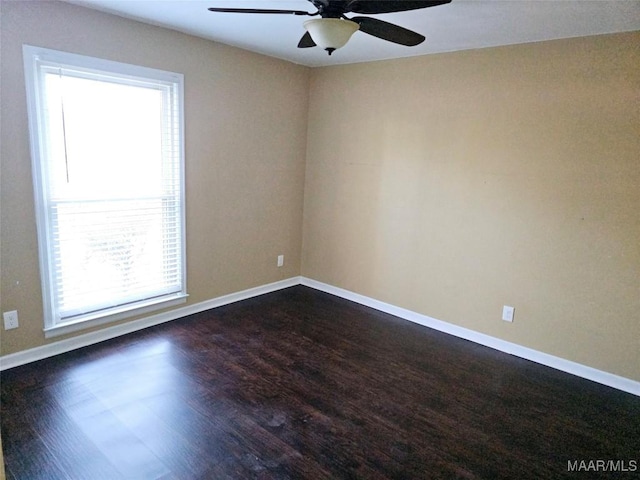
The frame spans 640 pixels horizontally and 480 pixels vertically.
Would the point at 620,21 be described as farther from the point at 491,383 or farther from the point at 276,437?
the point at 276,437

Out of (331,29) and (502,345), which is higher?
(331,29)

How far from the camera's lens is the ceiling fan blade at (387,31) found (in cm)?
200

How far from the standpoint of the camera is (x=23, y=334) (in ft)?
8.92

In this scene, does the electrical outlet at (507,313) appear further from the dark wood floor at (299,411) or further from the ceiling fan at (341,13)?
the ceiling fan at (341,13)

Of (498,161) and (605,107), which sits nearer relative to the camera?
(605,107)

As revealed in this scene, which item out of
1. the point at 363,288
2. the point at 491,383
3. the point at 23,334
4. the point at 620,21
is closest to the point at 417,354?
the point at 491,383

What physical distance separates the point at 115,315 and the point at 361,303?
7.51ft

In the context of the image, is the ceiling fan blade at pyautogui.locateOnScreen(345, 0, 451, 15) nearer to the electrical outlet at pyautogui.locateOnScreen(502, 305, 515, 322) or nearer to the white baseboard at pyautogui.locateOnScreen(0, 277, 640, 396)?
the electrical outlet at pyautogui.locateOnScreen(502, 305, 515, 322)

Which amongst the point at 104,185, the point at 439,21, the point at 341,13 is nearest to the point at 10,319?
the point at 104,185

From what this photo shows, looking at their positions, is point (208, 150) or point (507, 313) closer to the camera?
point (507, 313)

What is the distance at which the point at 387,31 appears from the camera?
2.10 m

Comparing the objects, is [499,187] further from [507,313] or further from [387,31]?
[387,31]

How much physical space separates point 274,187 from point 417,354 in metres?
2.19

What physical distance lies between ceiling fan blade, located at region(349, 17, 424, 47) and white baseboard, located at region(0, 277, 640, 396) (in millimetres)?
2437
